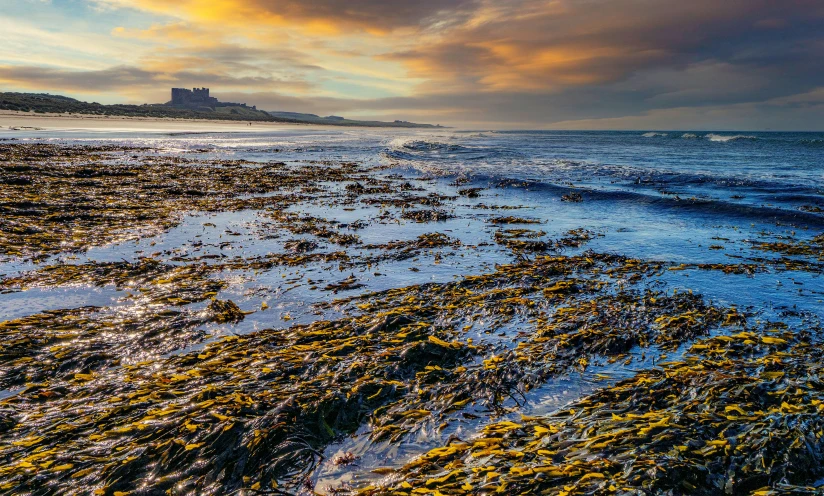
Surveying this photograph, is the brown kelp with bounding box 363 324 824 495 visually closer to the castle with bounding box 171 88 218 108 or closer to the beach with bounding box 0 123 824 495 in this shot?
the beach with bounding box 0 123 824 495

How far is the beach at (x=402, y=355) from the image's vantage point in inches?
125

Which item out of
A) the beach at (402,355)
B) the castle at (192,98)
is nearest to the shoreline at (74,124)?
the beach at (402,355)

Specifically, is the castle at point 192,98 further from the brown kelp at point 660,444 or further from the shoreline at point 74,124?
the brown kelp at point 660,444

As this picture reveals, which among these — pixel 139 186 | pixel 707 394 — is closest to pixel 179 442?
pixel 707 394

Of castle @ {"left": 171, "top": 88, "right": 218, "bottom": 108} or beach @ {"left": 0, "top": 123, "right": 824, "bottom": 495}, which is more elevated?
castle @ {"left": 171, "top": 88, "right": 218, "bottom": 108}

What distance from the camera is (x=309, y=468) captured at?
3279 millimetres

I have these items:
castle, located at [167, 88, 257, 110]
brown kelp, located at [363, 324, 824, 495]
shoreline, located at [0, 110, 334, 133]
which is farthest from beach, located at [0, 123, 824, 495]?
castle, located at [167, 88, 257, 110]

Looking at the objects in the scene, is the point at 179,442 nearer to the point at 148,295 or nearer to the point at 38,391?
the point at 38,391

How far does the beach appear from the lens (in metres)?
3.19

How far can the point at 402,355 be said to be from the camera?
4.67 meters

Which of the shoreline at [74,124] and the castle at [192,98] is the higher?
the castle at [192,98]

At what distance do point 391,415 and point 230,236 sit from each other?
22.7 ft

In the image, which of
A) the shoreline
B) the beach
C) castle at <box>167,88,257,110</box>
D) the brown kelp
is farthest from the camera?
castle at <box>167,88,257,110</box>

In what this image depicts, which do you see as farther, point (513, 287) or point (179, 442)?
point (513, 287)
